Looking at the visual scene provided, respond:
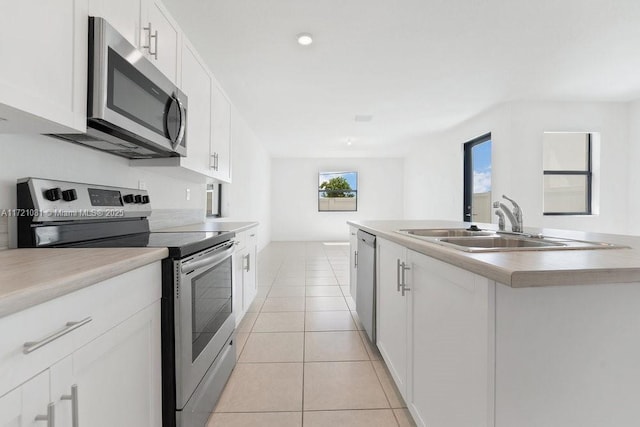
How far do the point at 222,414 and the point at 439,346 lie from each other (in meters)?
1.14

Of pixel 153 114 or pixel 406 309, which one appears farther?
pixel 153 114

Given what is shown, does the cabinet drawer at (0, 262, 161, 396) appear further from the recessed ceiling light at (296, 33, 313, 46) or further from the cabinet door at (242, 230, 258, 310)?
the recessed ceiling light at (296, 33, 313, 46)

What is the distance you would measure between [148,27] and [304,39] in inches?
54.3

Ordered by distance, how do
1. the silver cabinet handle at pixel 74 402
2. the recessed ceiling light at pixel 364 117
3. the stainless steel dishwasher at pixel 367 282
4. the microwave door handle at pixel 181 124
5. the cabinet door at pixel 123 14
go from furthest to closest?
the recessed ceiling light at pixel 364 117 < the stainless steel dishwasher at pixel 367 282 < the microwave door handle at pixel 181 124 < the cabinet door at pixel 123 14 < the silver cabinet handle at pixel 74 402

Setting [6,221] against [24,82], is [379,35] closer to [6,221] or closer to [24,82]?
[24,82]

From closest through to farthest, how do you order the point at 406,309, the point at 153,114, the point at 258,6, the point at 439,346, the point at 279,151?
the point at 439,346 → the point at 406,309 → the point at 153,114 → the point at 258,6 → the point at 279,151

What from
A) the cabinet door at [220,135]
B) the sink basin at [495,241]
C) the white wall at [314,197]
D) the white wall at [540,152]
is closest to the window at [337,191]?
the white wall at [314,197]

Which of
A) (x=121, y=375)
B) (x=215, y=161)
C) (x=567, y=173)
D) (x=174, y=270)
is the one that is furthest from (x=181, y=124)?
(x=567, y=173)

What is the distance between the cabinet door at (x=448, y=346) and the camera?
2.67 feet

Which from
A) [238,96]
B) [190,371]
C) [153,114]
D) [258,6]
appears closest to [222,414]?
[190,371]

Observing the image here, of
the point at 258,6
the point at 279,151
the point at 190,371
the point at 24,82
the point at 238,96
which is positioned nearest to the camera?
the point at 24,82

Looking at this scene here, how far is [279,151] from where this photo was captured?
A: 795cm

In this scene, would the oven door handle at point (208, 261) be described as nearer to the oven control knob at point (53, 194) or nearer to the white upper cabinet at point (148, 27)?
the oven control knob at point (53, 194)

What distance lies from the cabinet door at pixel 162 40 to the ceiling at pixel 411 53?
470 mm
